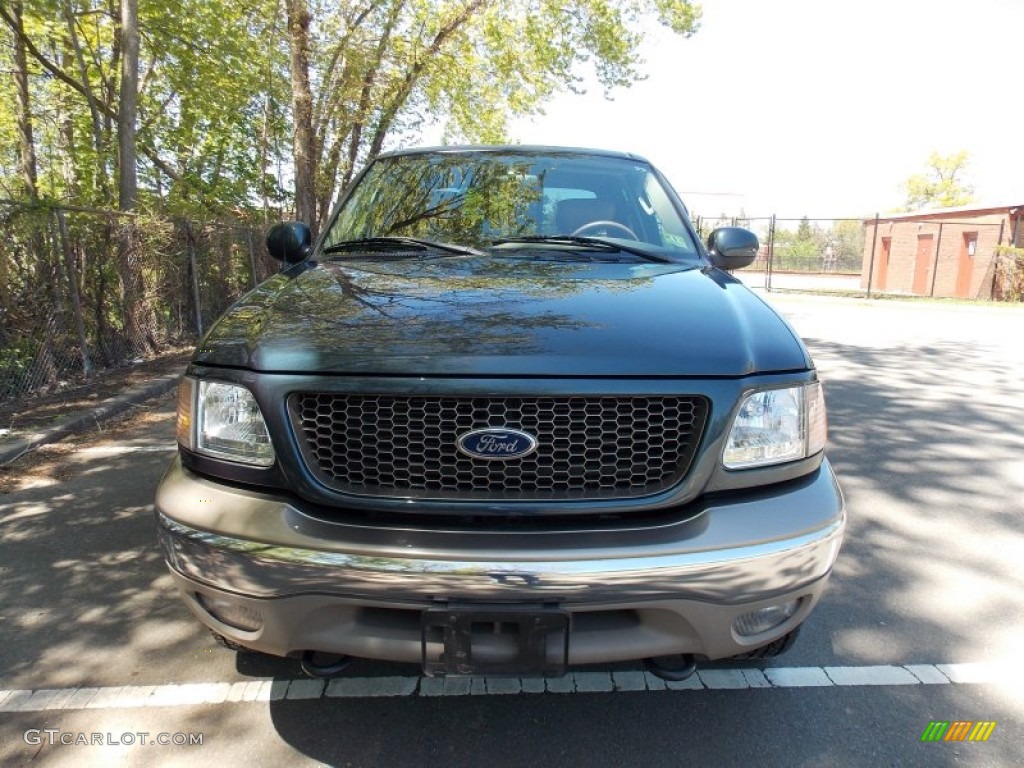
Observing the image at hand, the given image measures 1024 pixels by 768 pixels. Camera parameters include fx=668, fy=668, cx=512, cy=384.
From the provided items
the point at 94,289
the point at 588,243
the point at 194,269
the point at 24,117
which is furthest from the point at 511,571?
the point at 24,117

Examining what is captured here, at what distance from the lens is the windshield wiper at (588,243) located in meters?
2.72

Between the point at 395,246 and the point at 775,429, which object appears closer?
the point at 775,429

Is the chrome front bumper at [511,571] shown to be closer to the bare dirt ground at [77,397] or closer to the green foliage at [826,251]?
the bare dirt ground at [77,397]

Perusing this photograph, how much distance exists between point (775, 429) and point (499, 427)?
0.77 metres

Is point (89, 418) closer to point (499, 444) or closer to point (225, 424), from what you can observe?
point (225, 424)

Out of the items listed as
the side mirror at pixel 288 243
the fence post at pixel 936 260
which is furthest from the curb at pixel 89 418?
the fence post at pixel 936 260

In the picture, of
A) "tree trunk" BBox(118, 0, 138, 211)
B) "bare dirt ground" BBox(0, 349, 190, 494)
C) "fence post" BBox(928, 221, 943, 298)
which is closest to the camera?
"bare dirt ground" BBox(0, 349, 190, 494)

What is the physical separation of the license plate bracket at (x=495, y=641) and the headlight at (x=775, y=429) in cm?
63

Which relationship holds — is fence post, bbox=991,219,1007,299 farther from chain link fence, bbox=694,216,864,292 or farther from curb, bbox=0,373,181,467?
curb, bbox=0,373,181,467

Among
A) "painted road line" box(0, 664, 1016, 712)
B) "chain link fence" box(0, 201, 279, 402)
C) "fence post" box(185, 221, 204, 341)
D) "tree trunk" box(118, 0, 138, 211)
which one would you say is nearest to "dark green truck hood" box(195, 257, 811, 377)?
"painted road line" box(0, 664, 1016, 712)

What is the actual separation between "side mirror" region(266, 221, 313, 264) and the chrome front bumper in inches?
65.5

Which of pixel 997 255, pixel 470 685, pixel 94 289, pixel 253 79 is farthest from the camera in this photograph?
pixel 997 255

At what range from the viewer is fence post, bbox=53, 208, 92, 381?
612cm

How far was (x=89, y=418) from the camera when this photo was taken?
541 cm
